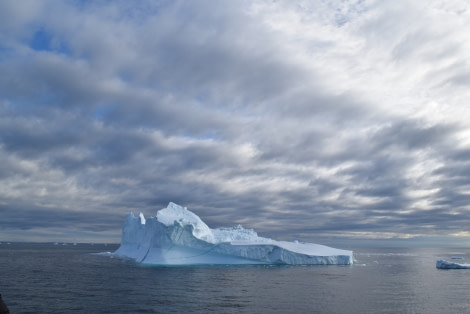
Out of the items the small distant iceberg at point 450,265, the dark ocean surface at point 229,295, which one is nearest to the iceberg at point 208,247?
the dark ocean surface at point 229,295

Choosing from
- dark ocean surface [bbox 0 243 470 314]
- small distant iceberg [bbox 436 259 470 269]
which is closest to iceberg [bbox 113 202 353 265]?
dark ocean surface [bbox 0 243 470 314]

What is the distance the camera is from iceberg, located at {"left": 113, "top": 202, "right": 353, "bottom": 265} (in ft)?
129

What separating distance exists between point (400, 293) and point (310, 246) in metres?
21.1

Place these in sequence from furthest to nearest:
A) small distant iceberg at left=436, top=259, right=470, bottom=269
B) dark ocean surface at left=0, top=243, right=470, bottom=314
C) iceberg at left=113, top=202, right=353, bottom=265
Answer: small distant iceberg at left=436, top=259, right=470, bottom=269, iceberg at left=113, top=202, right=353, bottom=265, dark ocean surface at left=0, top=243, right=470, bottom=314

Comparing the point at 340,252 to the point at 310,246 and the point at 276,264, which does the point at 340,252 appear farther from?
the point at 276,264

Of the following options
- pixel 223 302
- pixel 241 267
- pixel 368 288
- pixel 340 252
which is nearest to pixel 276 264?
pixel 241 267

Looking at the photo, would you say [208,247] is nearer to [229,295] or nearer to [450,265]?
[229,295]

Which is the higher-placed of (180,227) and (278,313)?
(180,227)

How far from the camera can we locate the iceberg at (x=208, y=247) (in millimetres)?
39312

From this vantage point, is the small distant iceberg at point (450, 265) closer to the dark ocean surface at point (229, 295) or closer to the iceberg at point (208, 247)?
the iceberg at point (208, 247)

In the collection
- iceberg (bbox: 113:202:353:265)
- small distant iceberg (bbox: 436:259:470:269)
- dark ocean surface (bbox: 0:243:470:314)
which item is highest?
iceberg (bbox: 113:202:353:265)

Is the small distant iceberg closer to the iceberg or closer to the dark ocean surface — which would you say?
the iceberg

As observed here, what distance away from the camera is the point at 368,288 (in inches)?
1041

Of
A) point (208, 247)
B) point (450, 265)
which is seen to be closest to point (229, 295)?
point (208, 247)
